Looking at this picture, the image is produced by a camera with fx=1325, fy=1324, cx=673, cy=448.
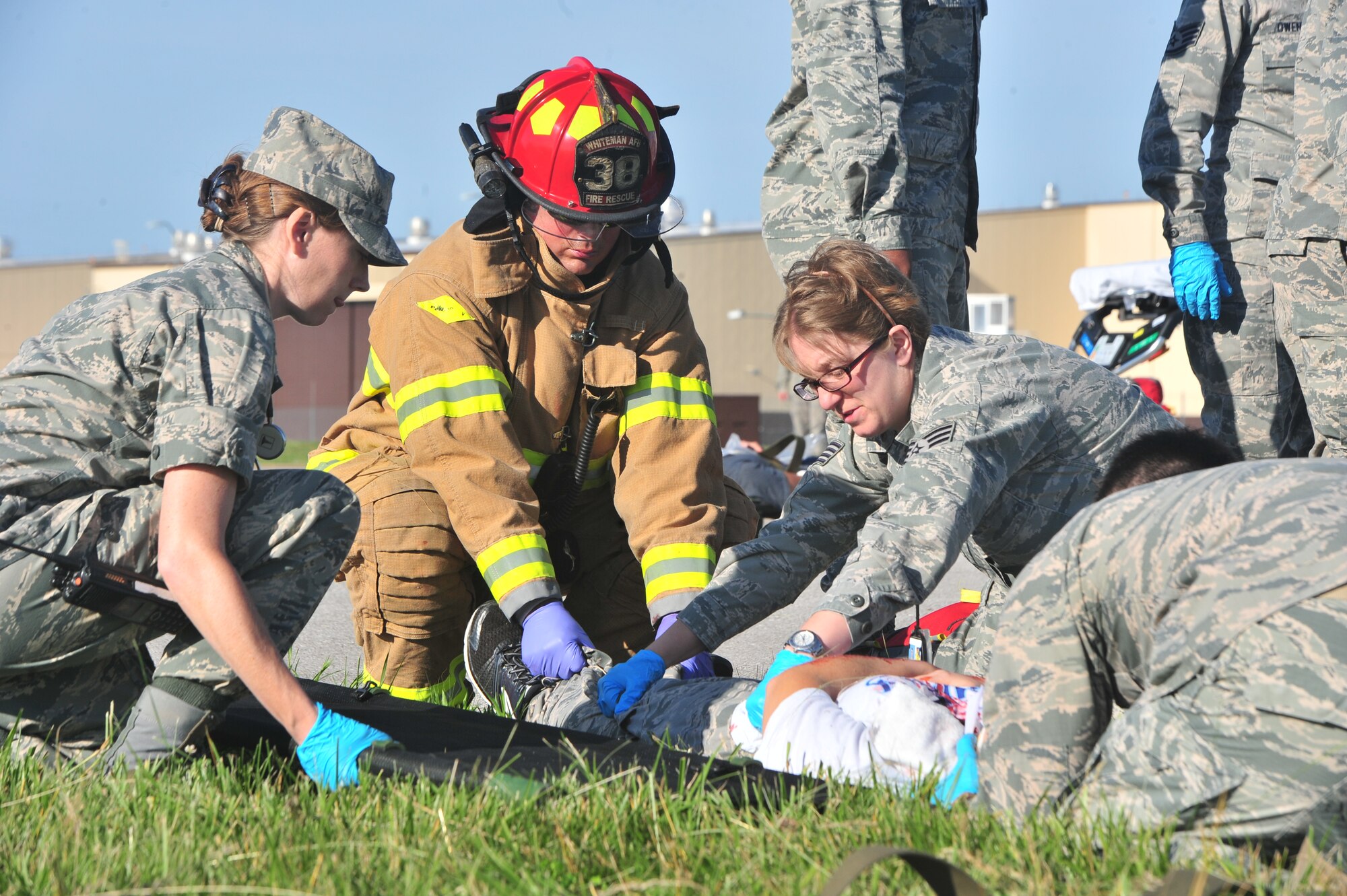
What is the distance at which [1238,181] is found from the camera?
486cm

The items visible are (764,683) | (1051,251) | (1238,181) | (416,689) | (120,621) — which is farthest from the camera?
(1051,251)

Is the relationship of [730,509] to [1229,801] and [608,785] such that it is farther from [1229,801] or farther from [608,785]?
[1229,801]

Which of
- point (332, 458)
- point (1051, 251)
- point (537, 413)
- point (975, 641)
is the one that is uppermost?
point (537, 413)

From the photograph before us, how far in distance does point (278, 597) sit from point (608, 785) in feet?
3.09

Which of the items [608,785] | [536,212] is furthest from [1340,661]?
[536,212]

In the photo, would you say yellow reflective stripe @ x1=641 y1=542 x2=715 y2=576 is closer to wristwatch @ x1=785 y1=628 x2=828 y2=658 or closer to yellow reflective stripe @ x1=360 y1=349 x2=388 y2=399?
wristwatch @ x1=785 y1=628 x2=828 y2=658

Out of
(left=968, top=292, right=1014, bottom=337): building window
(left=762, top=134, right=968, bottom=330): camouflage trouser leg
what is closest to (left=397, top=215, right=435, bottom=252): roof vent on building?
(left=968, top=292, right=1014, bottom=337): building window

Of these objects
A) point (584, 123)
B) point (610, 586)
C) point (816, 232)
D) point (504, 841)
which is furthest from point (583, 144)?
point (504, 841)

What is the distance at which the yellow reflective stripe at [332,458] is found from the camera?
4168mm

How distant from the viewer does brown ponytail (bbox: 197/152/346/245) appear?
2861 millimetres

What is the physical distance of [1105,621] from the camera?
81.0 inches

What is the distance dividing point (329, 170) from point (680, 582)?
4.96 ft

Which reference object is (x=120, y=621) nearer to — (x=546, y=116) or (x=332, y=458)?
(x=332, y=458)

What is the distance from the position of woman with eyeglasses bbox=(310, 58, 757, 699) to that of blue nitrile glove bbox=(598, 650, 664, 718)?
0.22 metres
